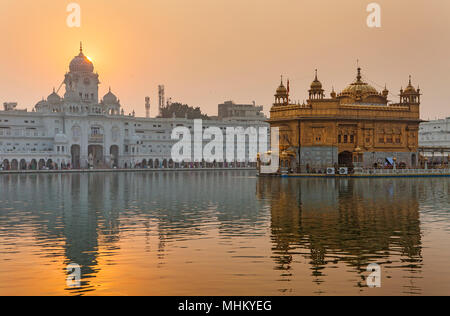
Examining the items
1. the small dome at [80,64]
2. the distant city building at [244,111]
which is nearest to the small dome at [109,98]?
the small dome at [80,64]

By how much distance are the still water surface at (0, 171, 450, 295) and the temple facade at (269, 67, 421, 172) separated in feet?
144

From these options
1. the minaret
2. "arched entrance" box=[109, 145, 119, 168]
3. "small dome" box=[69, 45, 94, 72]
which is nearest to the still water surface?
"arched entrance" box=[109, 145, 119, 168]

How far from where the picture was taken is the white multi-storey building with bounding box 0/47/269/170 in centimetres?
12100

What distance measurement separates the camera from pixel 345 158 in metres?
82.2

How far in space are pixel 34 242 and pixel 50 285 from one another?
21.6 ft

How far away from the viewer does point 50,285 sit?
1397cm

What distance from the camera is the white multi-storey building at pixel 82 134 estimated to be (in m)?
121

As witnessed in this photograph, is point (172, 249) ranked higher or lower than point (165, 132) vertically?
lower

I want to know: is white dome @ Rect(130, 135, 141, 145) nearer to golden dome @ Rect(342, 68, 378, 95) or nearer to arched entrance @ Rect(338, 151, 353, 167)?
golden dome @ Rect(342, 68, 378, 95)

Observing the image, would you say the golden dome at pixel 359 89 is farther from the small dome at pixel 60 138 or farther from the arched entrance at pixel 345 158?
the small dome at pixel 60 138

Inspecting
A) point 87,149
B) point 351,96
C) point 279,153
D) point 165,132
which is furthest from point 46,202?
point 165,132

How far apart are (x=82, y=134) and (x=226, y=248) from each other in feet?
371

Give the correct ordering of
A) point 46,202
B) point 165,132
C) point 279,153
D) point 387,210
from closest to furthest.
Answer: point 387,210 → point 46,202 → point 279,153 → point 165,132
